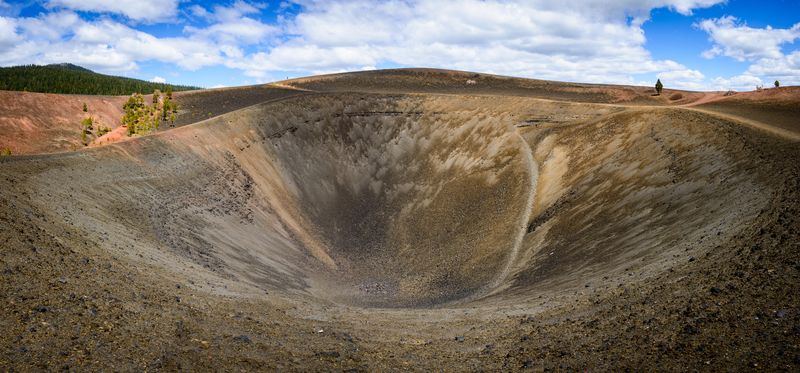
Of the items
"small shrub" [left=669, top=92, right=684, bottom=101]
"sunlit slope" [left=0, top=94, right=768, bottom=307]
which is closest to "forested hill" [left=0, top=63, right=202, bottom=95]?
"sunlit slope" [left=0, top=94, right=768, bottom=307]

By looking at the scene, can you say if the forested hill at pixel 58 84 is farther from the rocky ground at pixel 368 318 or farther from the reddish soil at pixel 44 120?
the rocky ground at pixel 368 318

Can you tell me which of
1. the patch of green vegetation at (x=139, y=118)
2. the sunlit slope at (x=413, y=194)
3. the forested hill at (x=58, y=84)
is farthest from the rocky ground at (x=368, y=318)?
the forested hill at (x=58, y=84)

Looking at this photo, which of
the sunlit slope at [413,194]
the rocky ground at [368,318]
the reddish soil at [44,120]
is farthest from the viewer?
the reddish soil at [44,120]

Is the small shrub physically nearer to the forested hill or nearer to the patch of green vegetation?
the patch of green vegetation

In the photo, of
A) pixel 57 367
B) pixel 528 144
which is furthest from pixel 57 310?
pixel 528 144

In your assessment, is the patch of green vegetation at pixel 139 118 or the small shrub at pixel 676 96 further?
the small shrub at pixel 676 96

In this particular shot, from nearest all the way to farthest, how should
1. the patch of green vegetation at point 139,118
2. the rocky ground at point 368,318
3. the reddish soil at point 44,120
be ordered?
the rocky ground at point 368,318 < the reddish soil at point 44,120 < the patch of green vegetation at point 139,118

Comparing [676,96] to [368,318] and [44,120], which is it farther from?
[44,120]

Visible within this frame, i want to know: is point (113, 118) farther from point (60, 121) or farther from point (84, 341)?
point (84, 341)
